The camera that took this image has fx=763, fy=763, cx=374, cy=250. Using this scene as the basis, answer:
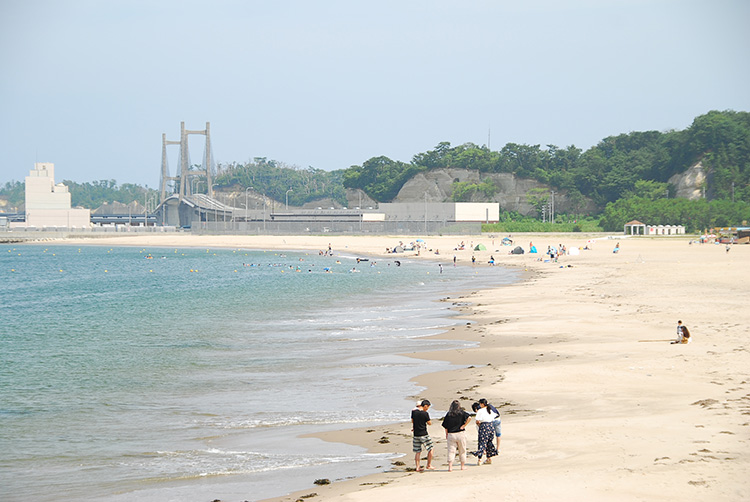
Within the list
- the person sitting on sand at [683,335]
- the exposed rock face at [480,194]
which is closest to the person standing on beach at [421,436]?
the person sitting on sand at [683,335]

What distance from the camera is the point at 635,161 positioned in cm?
16838

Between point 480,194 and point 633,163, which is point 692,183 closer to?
point 633,163

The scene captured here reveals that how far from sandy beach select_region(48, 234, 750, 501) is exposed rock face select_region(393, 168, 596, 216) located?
139m

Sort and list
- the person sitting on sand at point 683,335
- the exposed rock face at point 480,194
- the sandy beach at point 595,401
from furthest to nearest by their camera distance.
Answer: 1. the exposed rock face at point 480,194
2. the person sitting on sand at point 683,335
3. the sandy beach at point 595,401

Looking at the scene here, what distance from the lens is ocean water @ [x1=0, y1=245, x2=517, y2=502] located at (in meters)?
13.1

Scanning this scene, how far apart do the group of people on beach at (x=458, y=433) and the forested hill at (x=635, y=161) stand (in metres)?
145

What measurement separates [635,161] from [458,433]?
167748mm

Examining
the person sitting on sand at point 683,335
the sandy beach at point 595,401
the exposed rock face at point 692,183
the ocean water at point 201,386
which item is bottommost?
the ocean water at point 201,386

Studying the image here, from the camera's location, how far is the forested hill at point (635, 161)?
15025 cm

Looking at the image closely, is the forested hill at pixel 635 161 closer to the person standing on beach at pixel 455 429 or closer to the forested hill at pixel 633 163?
the forested hill at pixel 633 163

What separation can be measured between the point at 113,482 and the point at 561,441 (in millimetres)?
7553

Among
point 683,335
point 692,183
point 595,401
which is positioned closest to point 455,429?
point 595,401

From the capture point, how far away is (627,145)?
181875 millimetres

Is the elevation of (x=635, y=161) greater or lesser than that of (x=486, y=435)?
greater
